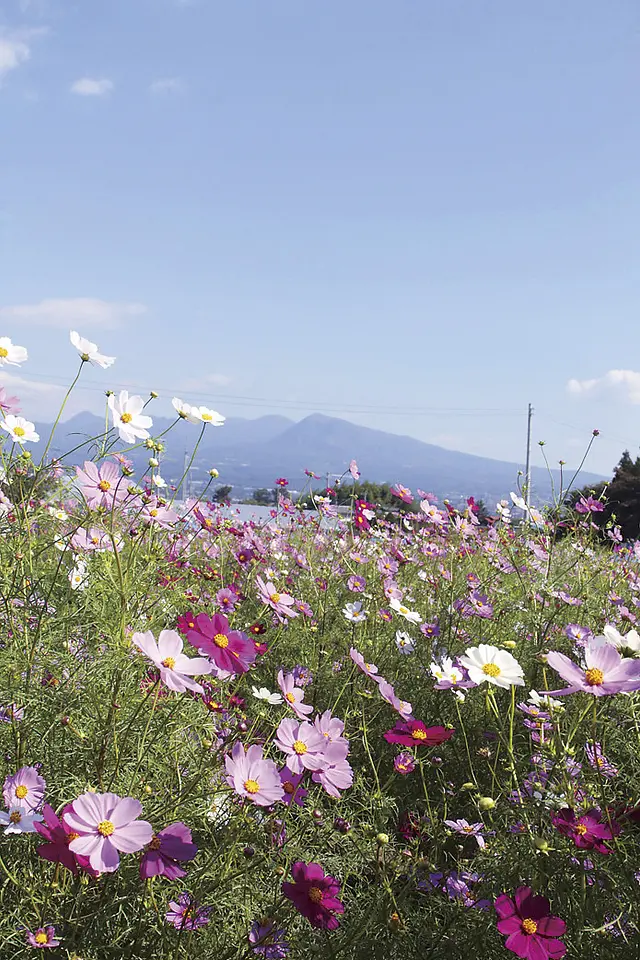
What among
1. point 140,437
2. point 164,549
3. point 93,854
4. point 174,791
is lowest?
point 174,791

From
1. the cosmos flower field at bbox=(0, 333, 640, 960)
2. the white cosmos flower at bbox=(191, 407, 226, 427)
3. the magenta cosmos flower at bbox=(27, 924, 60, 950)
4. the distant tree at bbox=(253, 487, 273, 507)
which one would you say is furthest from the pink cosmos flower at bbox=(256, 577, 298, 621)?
the distant tree at bbox=(253, 487, 273, 507)

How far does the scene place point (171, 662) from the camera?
0.88 m

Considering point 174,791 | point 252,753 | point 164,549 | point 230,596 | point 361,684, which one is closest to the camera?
point 252,753

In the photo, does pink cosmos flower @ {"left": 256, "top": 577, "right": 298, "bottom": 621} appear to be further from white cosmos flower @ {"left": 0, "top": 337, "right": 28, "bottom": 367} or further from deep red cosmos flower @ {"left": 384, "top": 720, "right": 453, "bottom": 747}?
white cosmos flower @ {"left": 0, "top": 337, "right": 28, "bottom": 367}

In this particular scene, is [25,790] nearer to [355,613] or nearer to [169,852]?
[169,852]

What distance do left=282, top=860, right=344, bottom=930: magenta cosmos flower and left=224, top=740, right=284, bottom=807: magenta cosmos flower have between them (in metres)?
0.10

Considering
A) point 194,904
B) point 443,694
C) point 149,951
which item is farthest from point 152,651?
point 443,694

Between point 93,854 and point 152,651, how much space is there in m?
0.23

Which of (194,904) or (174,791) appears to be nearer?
(194,904)

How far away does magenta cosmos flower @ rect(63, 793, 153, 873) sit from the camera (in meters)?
0.79

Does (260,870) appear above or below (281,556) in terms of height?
below

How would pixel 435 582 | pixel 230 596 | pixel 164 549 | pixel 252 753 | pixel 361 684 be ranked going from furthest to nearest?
pixel 435 582, pixel 361 684, pixel 230 596, pixel 164 549, pixel 252 753

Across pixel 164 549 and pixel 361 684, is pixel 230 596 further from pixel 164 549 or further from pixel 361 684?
pixel 361 684

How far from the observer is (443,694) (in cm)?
204
